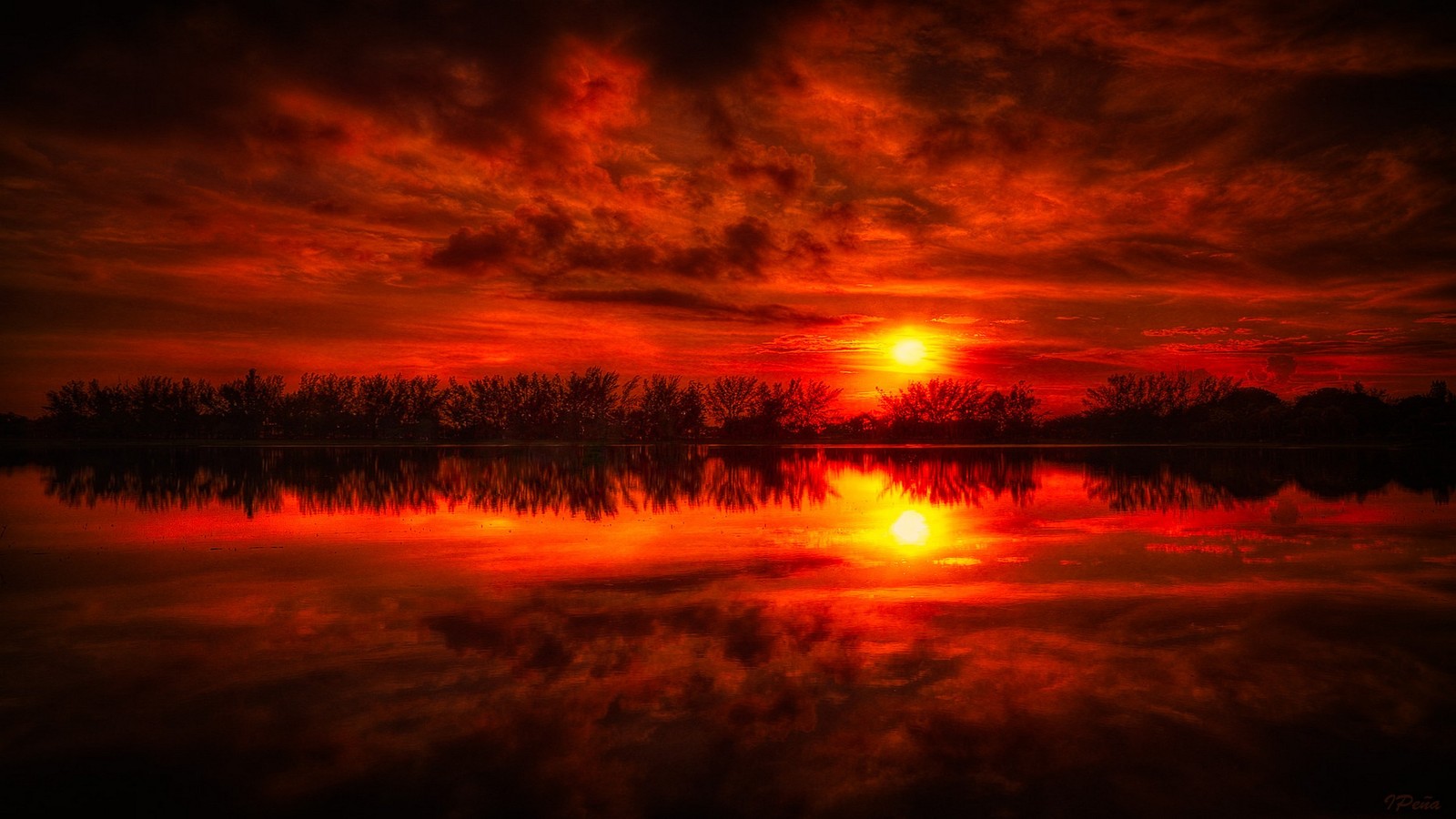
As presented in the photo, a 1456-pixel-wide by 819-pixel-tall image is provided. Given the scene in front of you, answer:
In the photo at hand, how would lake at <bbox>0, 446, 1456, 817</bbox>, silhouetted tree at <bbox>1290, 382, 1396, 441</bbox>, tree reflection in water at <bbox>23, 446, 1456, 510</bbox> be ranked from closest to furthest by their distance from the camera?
lake at <bbox>0, 446, 1456, 817</bbox>, tree reflection in water at <bbox>23, 446, 1456, 510</bbox>, silhouetted tree at <bbox>1290, 382, 1396, 441</bbox>

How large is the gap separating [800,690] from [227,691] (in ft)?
16.9

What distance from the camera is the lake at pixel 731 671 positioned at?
5.50 m

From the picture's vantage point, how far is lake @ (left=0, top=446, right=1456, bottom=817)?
5504 millimetres

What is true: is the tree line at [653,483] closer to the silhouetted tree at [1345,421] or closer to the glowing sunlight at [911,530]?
the glowing sunlight at [911,530]

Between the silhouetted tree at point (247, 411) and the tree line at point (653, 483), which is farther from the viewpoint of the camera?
the silhouetted tree at point (247, 411)

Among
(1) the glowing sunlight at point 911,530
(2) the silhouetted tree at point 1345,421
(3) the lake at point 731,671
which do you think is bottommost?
(3) the lake at point 731,671

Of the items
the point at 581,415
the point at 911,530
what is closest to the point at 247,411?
the point at 581,415

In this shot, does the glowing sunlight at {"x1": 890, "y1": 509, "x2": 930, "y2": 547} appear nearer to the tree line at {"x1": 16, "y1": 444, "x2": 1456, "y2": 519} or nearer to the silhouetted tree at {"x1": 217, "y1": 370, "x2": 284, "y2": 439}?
the tree line at {"x1": 16, "y1": 444, "x2": 1456, "y2": 519}

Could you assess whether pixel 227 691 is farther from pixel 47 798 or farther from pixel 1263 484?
pixel 1263 484

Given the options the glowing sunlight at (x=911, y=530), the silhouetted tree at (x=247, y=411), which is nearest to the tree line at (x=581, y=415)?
the silhouetted tree at (x=247, y=411)

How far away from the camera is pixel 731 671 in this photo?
7.60 m

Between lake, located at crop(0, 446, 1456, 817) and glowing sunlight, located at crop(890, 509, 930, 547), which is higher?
glowing sunlight, located at crop(890, 509, 930, 547)

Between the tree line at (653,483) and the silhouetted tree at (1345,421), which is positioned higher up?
the silhouetted tree at (1345,421)

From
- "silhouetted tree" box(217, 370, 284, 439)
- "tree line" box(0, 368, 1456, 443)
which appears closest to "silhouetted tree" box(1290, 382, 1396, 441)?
"tree line" box(0, 368, 1456, 443)
